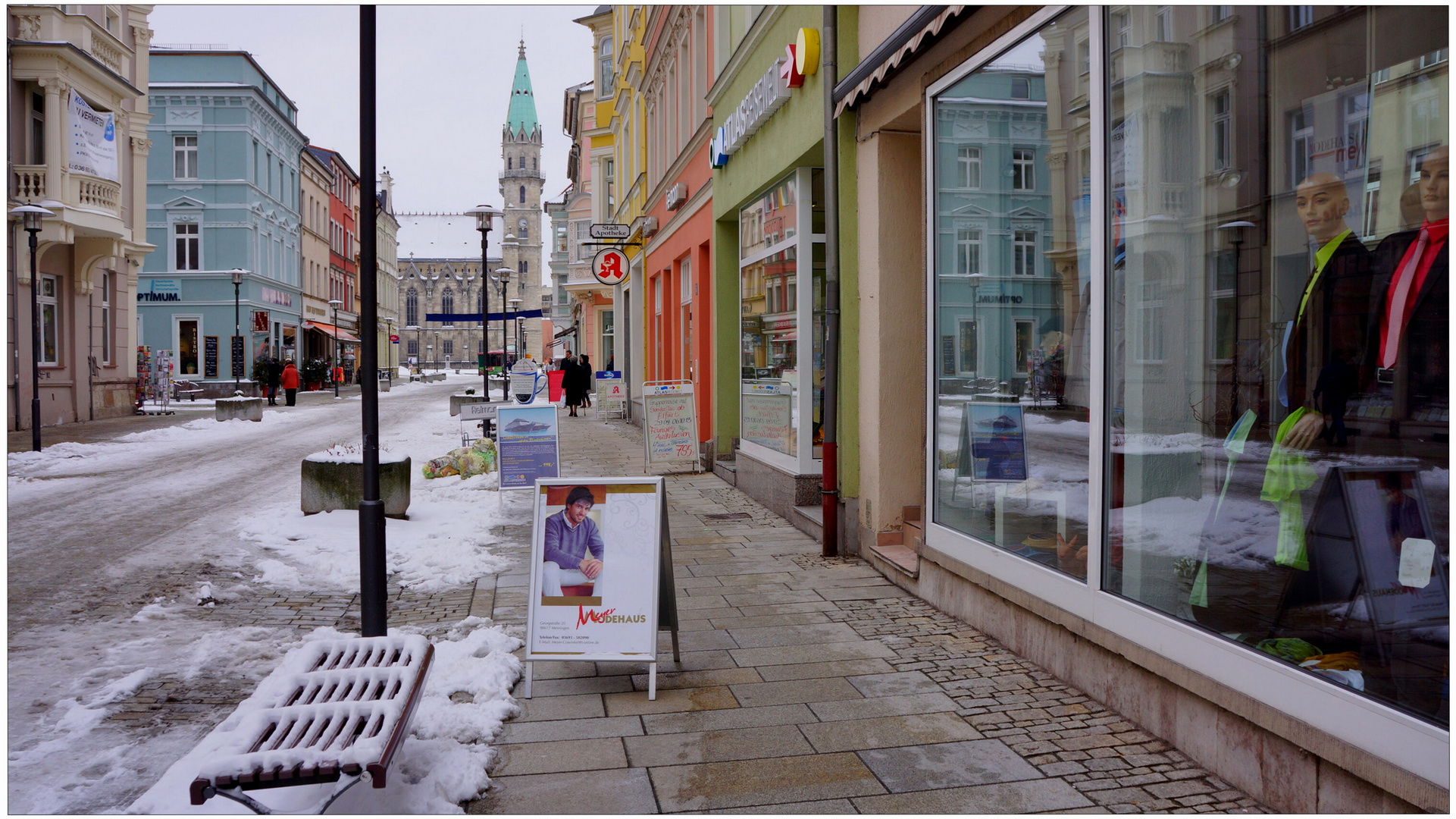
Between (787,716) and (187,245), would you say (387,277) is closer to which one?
(187,245)

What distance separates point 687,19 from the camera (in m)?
15.9

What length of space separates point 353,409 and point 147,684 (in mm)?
27726

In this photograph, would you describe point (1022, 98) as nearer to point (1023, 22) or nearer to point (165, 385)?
point (1023, 22)

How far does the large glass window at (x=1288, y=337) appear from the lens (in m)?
3.61

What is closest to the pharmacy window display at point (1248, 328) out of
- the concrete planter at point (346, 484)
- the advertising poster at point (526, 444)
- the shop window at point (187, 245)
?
Answer: the advertising poster at point (526, 444)

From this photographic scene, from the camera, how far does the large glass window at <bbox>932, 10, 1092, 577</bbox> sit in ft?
17.6

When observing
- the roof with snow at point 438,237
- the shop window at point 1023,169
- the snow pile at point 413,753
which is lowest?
the snow pile at point 413,753

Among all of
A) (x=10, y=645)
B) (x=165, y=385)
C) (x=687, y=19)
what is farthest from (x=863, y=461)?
(x=165, y=385)

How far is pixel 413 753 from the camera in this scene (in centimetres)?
409

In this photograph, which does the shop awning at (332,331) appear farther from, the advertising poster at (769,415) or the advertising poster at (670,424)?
the advertising poster at (769,415)

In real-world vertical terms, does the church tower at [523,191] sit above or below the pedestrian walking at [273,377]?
above

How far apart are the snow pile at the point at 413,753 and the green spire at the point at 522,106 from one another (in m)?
134

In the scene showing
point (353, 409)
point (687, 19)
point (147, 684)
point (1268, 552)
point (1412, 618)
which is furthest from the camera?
point (353, 409)

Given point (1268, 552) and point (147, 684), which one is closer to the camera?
point (1268, 552)
